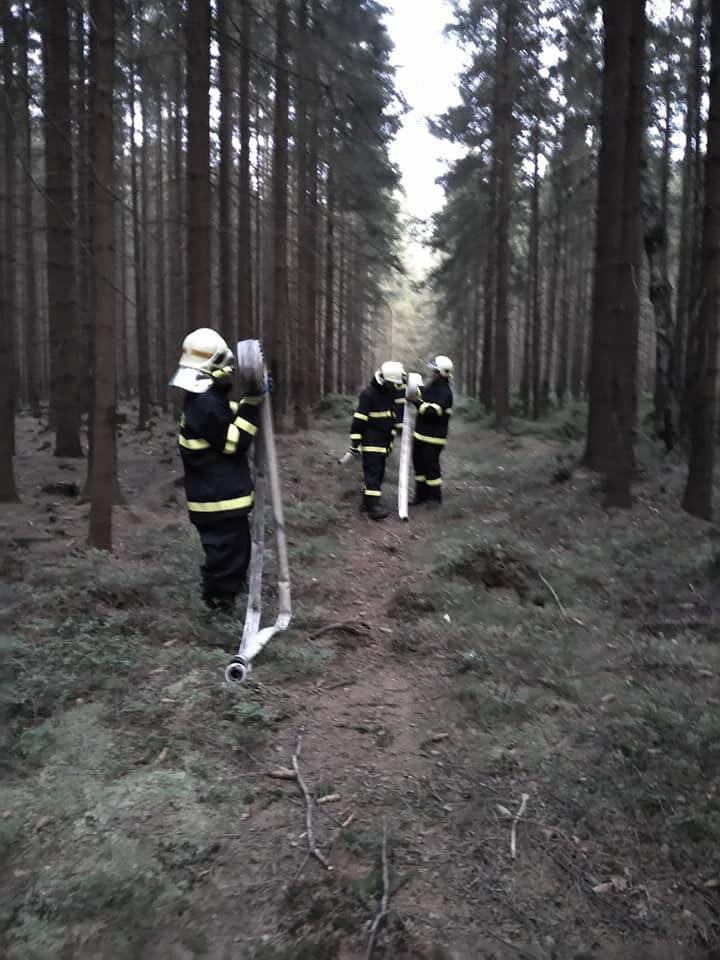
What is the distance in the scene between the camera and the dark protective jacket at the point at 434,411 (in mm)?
11125

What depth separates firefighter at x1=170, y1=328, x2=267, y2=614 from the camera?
5617mm

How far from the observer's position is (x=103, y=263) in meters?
7.30

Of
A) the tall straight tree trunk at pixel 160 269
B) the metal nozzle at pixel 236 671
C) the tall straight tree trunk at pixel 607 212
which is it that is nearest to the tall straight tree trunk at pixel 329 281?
the tall straight tree trunk at pixel 160 269

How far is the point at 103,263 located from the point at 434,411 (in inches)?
214

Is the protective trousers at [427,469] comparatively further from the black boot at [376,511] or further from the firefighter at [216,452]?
the firefighter at [216,452]

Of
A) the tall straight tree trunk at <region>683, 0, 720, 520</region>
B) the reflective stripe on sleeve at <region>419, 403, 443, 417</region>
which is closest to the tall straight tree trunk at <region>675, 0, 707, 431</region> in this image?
the tall straight tree trunk at <region>683, 0, 720, 520</region>

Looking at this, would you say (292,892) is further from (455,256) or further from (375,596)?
(455,256)

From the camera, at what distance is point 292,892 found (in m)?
3.15

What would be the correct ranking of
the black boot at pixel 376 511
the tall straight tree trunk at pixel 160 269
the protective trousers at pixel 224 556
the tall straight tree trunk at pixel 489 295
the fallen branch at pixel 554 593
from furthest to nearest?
the tall straight tree trunk at pixel 160 269 < the tall straight tree trunk at pixel 489 295 < the black boot at pixel 376 511 < the fallen branch at pixel 554 593 < the protective trousers at pixel 224 556

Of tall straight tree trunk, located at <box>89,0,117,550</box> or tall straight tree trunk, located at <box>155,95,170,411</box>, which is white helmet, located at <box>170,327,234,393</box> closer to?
tall straight tree trunk, located at <box>89,0,117,550</box>

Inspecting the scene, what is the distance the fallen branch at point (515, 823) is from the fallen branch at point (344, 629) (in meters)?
2.54

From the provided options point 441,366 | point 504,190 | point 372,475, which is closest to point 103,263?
point 372,475

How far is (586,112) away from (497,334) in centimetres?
617

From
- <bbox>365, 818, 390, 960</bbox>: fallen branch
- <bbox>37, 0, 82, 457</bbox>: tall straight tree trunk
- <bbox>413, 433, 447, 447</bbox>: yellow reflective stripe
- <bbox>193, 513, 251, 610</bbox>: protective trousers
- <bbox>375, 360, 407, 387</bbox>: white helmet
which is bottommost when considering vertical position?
<bbox>365, 818, 390, 960</bbox>: fallen branch
